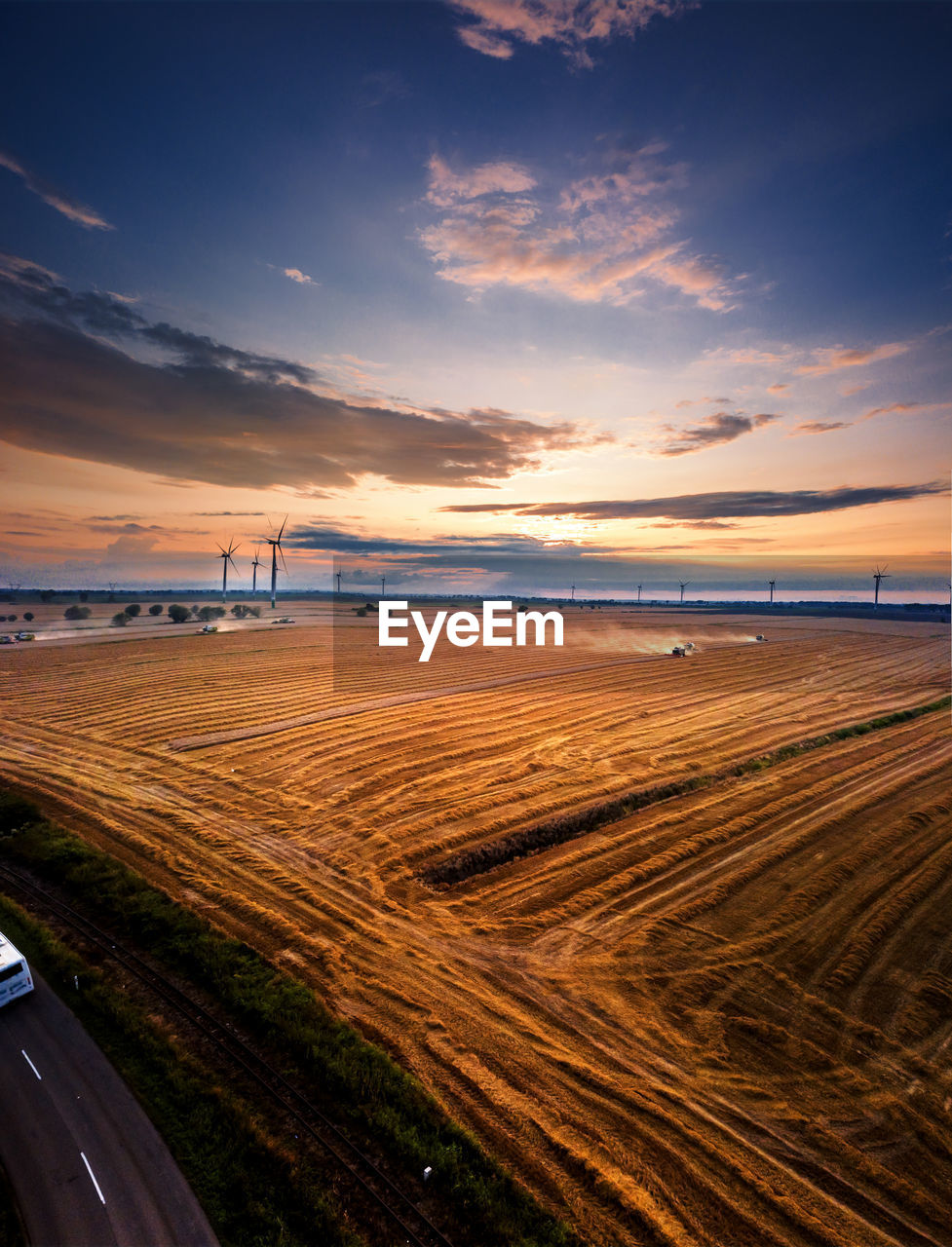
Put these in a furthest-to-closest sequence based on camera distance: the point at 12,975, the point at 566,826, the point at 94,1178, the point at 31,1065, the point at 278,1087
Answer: the point at 566,826, the point at 12,975, the point at 31,1065, the point at 278,1087, the point at 94,1178

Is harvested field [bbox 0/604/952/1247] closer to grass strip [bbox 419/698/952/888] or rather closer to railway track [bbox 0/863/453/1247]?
grass strip [bbox 419/698/952/888]

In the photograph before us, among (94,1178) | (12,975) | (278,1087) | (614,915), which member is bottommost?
(94,1178)

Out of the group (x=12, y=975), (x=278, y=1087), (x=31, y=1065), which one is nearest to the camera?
(x=278, y=1087)

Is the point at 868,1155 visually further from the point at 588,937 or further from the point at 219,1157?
the point at 219,1157

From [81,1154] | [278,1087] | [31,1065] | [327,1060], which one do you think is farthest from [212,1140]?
[31,1065]

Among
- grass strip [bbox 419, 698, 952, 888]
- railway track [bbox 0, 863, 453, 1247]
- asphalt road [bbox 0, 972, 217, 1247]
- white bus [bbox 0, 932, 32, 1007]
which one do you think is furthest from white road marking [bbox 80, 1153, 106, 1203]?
grass strip [bbox 419, 698, 952, 888]

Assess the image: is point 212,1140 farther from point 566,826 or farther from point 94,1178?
point 566,826

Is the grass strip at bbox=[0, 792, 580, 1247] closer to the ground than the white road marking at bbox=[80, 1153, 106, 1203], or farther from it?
farther from it
